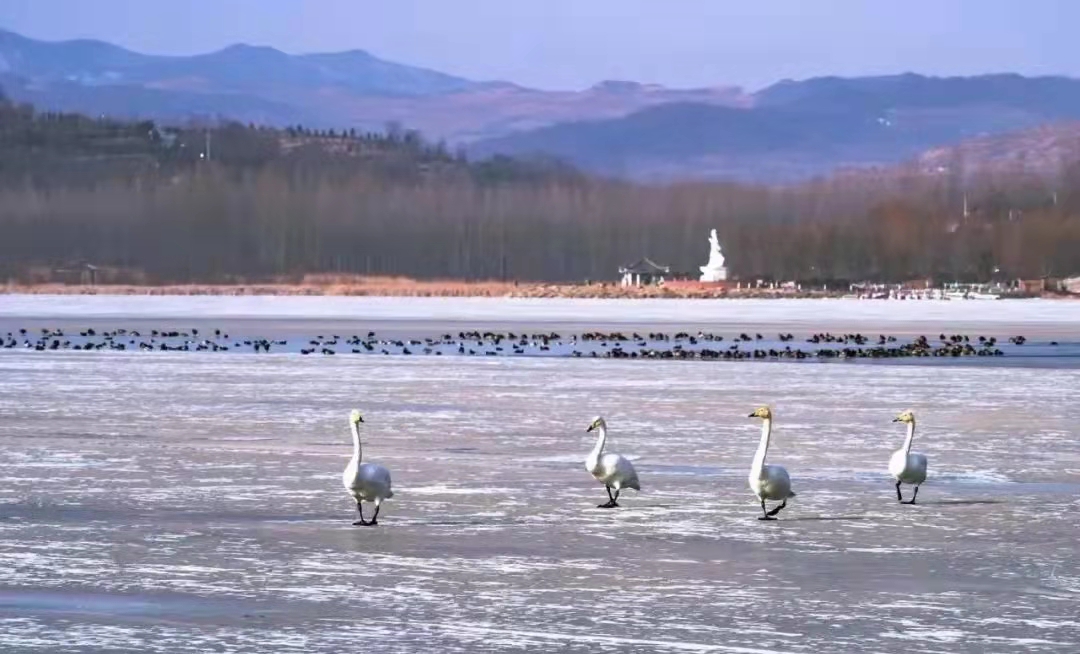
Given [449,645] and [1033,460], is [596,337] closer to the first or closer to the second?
[1033,460]

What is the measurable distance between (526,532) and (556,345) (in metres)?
35.3

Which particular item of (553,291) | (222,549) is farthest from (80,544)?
(553,291)

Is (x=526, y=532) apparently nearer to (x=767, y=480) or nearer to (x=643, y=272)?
(x=767, y=480)

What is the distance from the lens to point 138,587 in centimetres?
1220

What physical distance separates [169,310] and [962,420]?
218 ft

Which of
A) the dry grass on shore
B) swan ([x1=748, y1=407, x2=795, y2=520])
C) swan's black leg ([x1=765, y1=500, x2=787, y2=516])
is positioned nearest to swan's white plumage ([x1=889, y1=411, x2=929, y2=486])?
swan's black leg ([x1=765, y1=500, x2=787, y2=516])

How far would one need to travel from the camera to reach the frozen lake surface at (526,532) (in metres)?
11.0

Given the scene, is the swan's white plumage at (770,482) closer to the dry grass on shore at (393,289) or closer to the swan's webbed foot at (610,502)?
the swan's webbed foot at (610,502)

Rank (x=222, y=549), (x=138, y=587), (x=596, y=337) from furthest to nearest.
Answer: (x=596, y=337) → (x=222, y=549) → (x=138, y=587)

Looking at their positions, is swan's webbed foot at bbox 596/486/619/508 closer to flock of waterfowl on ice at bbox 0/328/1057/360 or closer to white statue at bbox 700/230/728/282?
flock of waterfowl on ice at bbox 0/328/1057/360

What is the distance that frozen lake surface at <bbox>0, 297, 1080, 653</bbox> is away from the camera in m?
11.0

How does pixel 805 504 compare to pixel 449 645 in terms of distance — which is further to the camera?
pixel 805 504

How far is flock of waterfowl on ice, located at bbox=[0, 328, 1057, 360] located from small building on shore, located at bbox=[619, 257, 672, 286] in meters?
108

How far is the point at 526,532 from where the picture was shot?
14602mm
